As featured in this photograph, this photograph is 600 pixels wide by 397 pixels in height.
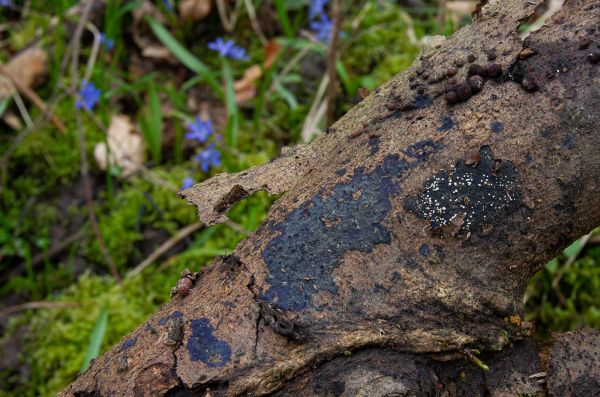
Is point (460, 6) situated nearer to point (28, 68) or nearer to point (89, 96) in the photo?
point (89, 96)

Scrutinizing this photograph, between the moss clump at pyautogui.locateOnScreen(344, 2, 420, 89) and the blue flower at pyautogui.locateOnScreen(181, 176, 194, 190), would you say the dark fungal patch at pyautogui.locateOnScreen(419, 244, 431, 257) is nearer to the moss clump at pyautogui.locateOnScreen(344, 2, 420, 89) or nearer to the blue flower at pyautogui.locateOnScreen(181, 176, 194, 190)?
the blue flower at pyautogui.locateOnScreen(181, 176, 194, 190)

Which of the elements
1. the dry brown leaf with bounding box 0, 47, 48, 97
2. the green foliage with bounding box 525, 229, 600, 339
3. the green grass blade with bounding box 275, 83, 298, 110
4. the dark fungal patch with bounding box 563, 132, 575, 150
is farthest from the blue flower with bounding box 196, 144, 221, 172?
the dark fungal patch with bounding box 563, 132, 575, 150

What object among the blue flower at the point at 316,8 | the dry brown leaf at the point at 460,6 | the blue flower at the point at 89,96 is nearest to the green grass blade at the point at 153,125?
the blue flower at the point at 89,96

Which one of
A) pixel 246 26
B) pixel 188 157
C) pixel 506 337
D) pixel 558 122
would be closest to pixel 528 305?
pixel 506 337

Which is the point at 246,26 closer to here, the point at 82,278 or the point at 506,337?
the point at 82,278

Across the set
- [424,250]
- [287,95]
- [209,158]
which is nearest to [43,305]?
[209,158]

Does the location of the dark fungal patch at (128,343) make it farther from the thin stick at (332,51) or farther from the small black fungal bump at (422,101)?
the thin stick at (332,51)
